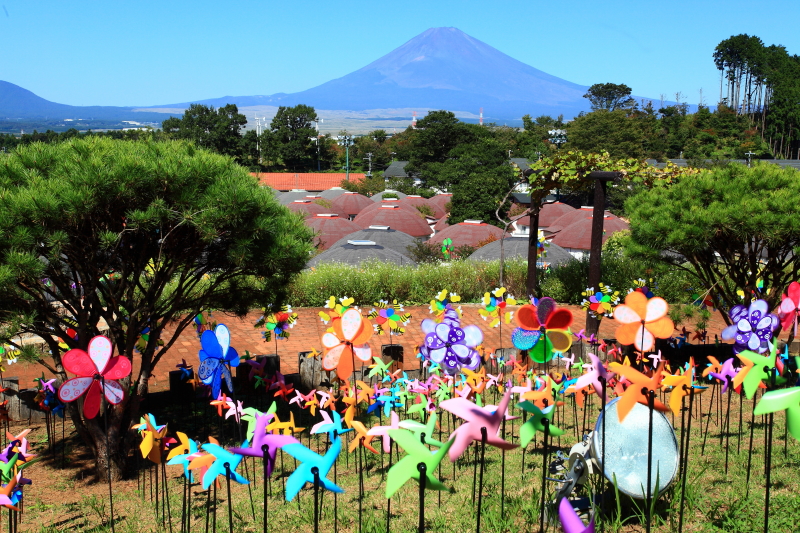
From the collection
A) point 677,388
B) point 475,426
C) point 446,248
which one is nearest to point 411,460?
point 475,426

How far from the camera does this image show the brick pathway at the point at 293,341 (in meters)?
7.91

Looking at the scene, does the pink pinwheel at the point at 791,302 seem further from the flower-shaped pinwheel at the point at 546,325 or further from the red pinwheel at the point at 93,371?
the red pinwheel at the point at 93,371

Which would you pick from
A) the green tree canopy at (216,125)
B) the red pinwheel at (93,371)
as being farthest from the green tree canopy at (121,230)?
the green tree canopy at (216,125)

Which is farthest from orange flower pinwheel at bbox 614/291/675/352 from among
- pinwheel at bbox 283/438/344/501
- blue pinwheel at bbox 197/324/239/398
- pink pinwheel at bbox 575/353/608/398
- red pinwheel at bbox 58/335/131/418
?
red pinwheel at bbox 58/335/131/418

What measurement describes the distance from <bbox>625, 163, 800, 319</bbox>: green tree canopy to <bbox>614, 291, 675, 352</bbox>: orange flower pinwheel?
12.7ft

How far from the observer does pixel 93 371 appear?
3086mm

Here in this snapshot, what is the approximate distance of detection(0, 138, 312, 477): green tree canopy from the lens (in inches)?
148

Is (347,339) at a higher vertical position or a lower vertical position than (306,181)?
higher

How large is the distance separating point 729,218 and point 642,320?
13.1 feet

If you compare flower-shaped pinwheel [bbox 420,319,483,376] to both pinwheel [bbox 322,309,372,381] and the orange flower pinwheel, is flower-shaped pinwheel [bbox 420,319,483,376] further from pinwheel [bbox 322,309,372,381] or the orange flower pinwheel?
the orange flower pinwheel

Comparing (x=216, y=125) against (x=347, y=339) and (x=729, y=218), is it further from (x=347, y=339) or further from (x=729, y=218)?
(x=347, y=339)

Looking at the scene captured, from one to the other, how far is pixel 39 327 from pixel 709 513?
13.4 feet

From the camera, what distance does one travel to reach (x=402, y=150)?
7212 cm

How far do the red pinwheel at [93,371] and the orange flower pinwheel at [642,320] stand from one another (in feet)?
7.29
